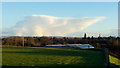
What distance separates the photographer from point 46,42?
4412 centimetres

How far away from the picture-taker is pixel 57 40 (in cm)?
4575

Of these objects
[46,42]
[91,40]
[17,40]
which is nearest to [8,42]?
[17,40]

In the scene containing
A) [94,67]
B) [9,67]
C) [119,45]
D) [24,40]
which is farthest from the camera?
[24,40]

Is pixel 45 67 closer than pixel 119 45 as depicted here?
Yes

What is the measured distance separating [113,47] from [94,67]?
77.8 ft

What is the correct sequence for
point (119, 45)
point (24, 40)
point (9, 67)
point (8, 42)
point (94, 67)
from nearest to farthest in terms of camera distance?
point (9, 67) < point (94, 67) < point (119, 45) < point (8, 42) < point (24, 40)

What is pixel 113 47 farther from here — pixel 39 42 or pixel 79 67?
pixel 79 67

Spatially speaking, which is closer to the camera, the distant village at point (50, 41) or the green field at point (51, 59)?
the green field at point (51, 59)

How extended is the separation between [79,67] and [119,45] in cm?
2291

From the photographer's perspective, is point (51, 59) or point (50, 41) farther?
point (50, 41)

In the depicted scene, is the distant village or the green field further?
the distant village

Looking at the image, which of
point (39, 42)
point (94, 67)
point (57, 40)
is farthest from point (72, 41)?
point (94, 67)

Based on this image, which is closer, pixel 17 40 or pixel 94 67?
pixel 94 67

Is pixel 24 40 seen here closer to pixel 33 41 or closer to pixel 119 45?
pixel 33 41
